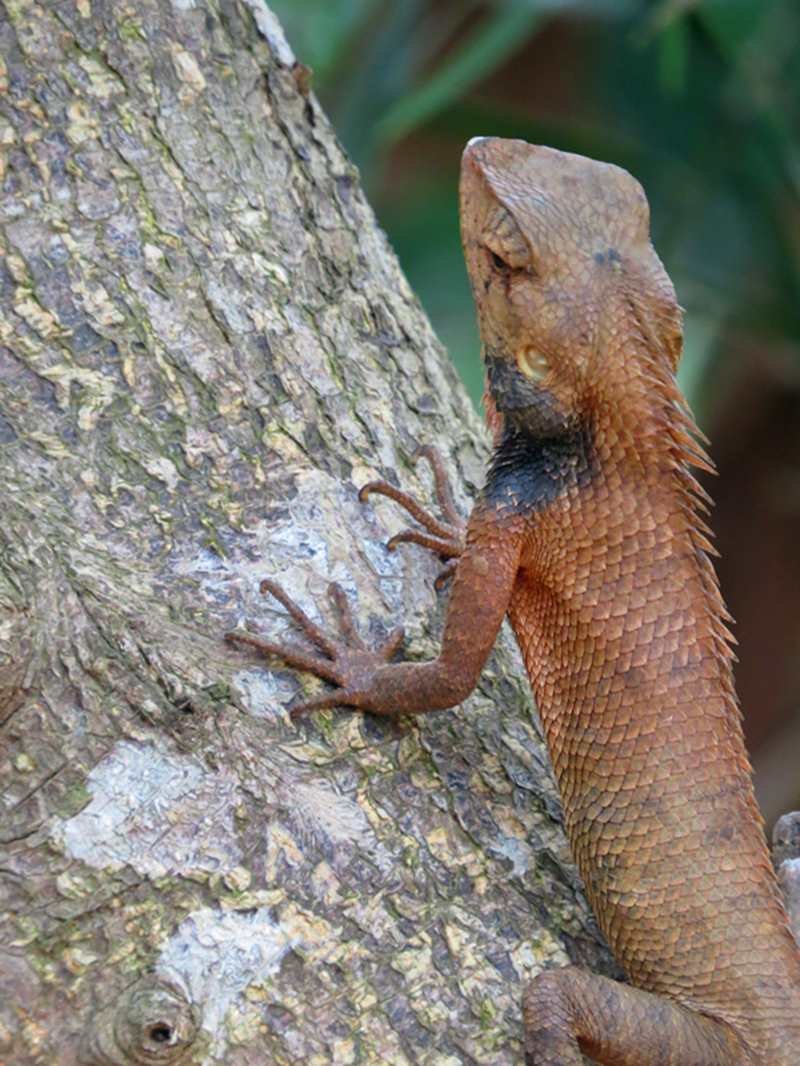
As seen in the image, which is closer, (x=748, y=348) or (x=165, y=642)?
(x=165, y=642)

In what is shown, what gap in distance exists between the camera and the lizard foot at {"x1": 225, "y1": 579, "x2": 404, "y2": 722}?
2469 mm

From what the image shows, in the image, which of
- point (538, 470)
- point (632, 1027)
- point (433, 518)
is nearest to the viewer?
point (632, 1027)

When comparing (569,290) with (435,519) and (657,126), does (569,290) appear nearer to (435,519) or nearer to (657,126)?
(435,519)

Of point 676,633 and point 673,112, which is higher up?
point 673,112

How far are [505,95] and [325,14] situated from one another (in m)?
4.02

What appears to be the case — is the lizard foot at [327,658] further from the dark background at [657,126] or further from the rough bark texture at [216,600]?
the dark background at [657,126]

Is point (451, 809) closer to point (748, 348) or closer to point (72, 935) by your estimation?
point (72, 935)

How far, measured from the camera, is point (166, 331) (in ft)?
9.09

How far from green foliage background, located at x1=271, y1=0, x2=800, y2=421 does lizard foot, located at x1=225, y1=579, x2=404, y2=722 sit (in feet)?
11.6

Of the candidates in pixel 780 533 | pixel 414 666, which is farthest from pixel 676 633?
pixel 780 533

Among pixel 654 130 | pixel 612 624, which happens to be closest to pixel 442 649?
pixel 612 624

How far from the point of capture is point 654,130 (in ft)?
22.6

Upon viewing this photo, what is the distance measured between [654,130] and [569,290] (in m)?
4.93

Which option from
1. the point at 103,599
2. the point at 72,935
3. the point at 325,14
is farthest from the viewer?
the point at 325,14
